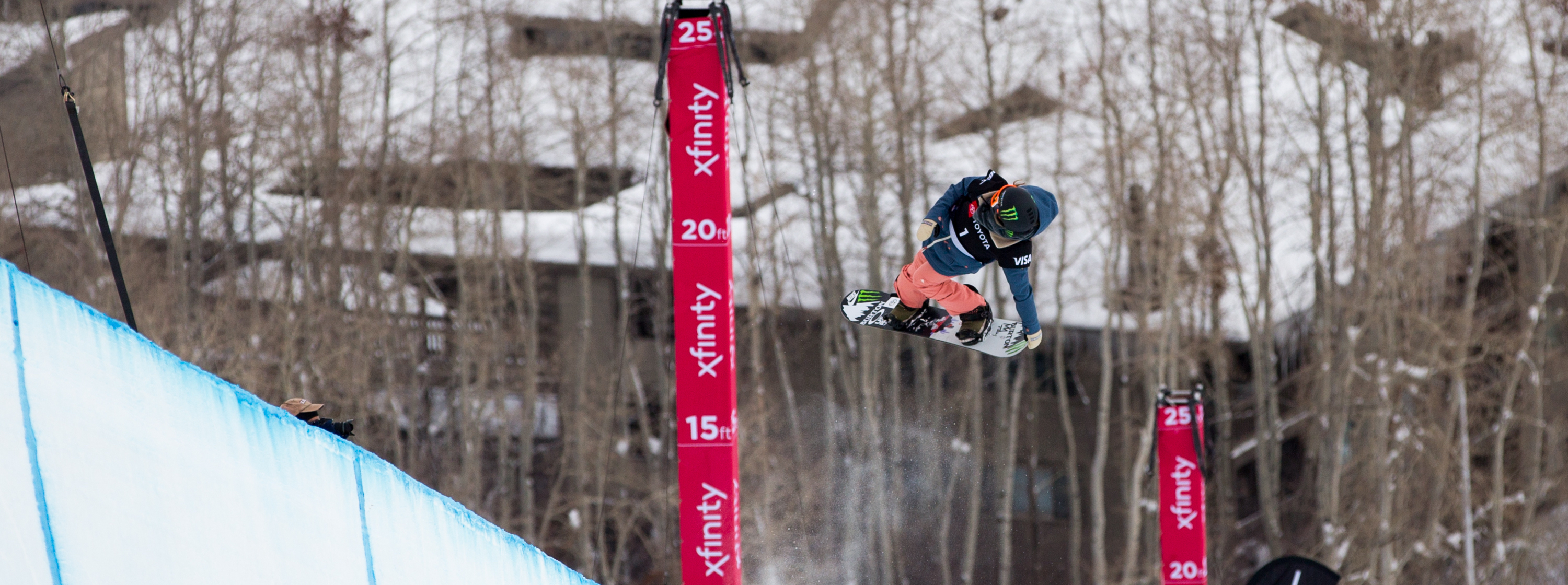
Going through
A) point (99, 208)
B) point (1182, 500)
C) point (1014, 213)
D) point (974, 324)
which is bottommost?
point (1182, 500)

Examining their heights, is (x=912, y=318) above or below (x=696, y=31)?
below

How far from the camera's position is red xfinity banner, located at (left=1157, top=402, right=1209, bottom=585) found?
1204 centimetres

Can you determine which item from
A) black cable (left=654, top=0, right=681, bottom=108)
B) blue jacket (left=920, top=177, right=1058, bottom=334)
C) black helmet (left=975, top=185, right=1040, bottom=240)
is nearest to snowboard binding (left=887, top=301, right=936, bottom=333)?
blue jacket (left=920, top=177, right=1058, bottom=334)

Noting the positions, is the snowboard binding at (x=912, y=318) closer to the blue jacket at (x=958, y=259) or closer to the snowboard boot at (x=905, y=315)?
the snowboard boot at (x=905, y=315)

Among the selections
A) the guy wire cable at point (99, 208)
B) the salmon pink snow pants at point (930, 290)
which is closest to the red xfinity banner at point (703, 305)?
the salmon pink snow pants at point (930, 290)

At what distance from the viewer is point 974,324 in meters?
8.13

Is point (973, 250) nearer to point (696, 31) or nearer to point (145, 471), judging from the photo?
point (696, 31)

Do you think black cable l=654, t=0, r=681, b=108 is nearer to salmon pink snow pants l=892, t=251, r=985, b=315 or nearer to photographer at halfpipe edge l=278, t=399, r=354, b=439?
salmon pink snow pants l=892, t=251, r=985, b=315

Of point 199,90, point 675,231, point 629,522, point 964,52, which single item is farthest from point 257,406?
point 199,90

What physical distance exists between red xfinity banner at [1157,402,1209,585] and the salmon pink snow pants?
507 centimetres

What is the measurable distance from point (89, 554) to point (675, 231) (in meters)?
4.79

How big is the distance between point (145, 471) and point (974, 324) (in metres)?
5.97

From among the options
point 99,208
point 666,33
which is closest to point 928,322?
point 666,33

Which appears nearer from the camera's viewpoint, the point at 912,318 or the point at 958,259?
the point at 958,259
